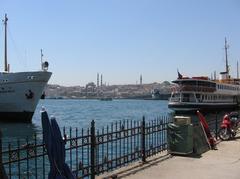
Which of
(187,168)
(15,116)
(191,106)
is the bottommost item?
(15,116)

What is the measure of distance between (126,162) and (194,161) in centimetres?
166

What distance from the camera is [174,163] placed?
376 inches

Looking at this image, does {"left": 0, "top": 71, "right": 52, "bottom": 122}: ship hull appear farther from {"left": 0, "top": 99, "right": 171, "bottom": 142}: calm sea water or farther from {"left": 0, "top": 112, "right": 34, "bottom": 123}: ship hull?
{"left": 0, "top": 99, "right": 171, "bottom": 142}: calm sea water

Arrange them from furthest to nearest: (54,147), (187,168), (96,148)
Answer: (187,168), (96,148), (54,147)

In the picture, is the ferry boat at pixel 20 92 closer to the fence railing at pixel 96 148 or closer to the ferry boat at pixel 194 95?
the ferry boat at pixel 194 95

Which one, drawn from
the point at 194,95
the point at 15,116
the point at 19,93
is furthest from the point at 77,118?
the point at 194,95

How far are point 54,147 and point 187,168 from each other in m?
3.76

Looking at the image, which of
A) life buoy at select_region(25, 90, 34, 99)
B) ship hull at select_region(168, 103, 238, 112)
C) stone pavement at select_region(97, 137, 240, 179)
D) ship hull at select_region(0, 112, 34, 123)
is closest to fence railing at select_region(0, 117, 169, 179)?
stone pavement at select_region(97, 137, 240, 179)

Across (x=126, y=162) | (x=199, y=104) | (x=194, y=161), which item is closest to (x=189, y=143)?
(x=194, y=161)

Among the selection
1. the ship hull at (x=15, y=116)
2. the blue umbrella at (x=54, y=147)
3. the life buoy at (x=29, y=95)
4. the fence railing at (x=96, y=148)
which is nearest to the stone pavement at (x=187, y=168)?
the fence railing at (x=96, y=148)

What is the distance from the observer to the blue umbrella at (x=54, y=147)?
6.32m

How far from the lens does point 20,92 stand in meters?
45.3

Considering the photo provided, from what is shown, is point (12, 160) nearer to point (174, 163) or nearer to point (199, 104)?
point (174, 163)

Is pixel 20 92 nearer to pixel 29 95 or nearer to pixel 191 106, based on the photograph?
pixel 29 95
